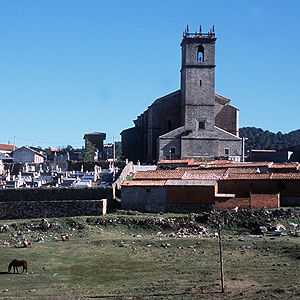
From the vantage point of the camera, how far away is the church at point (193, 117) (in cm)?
6303

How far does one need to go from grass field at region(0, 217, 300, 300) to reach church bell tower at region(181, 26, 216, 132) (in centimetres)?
3160

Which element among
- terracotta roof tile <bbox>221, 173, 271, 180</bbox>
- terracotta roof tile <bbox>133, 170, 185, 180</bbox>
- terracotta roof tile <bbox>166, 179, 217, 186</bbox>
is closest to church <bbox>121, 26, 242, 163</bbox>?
terracotta roof tile <bbox>133, 170, 185, 180</bbox>

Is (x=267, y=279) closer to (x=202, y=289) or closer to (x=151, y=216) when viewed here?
(x=202, y=289)

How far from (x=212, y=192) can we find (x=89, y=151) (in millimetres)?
41026

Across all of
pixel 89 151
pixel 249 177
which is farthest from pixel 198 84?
pixel 249 177

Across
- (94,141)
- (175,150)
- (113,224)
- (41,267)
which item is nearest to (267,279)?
(41,267)

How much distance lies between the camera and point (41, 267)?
24562mm

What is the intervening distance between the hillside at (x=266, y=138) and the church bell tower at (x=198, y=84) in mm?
65573

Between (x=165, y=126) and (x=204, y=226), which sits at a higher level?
(x=165, y=126)

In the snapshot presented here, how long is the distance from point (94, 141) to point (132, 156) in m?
11.5

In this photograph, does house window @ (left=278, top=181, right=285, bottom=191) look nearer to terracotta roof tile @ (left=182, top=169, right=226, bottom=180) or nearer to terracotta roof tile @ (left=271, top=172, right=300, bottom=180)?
terracotta roof tile @ (left=271, top=172, right=300, bottom=180)

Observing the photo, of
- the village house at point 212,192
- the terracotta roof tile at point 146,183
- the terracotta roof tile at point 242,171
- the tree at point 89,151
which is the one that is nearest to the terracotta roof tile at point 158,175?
the village house at point 212,192

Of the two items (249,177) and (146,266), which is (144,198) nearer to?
(249,177)

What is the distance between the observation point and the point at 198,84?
64.4 m
